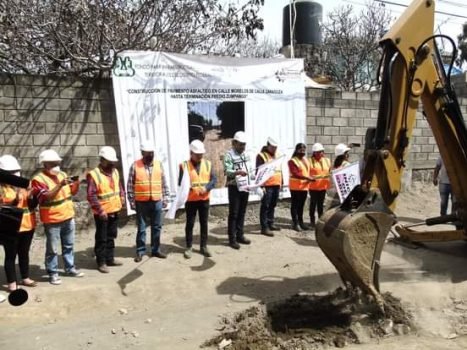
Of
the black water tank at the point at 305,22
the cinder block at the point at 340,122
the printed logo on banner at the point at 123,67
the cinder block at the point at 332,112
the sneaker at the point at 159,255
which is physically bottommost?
the sneaker at the point at 159,255

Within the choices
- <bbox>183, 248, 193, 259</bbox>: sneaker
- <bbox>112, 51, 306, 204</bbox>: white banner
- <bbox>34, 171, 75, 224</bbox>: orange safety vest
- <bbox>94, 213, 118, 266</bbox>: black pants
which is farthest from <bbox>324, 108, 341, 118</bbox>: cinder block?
<bbox>34, 171, 75, 224</bbox>: orange safety vest

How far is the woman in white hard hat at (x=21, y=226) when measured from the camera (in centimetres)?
546

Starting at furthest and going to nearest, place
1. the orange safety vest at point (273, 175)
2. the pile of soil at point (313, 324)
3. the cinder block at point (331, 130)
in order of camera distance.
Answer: the cinder block at point (331, 130)
the orange safety vest at point (273, 175)
the pile of soil at point (313, 324)

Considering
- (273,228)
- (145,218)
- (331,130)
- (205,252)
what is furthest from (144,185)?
(331,130)

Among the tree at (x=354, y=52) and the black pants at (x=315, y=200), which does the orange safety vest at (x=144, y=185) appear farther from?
the tree at (x=354, y=52)

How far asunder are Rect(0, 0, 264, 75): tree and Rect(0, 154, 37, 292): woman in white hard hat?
2.94 metres

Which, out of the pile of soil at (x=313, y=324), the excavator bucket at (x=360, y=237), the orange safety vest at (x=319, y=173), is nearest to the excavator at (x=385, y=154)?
the excavator bucket at (x=360, y=237)

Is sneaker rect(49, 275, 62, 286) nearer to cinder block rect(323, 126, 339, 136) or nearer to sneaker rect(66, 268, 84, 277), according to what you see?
sneaker rect(66, 268, 84, 277)

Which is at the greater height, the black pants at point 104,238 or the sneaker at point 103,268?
the black pants at point 104,238

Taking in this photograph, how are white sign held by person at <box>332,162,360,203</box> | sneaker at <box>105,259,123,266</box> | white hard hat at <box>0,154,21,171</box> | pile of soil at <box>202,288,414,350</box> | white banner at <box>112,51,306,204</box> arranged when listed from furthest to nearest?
white banner at <box>112,51,306,204</box> < white sign held by person at <box>332,162,360,203</box> < sneaker at <box>105,259,123,266</box> < white hard hat at <box>0,154,21,171</box> < pile of soil at <box>202,288,414,350</box>

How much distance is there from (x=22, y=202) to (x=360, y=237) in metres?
3.81

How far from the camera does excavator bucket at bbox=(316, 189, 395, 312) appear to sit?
4.22 meters

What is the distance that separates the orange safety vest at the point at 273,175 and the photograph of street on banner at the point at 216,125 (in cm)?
110

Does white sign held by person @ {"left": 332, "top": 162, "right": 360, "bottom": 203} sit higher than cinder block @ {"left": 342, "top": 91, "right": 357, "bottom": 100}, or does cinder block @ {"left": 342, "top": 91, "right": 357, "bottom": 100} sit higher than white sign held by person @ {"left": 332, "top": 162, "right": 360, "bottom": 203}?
cinder block @ {"left": 342, "top": 91, "right": 357, "bottom": 100}
